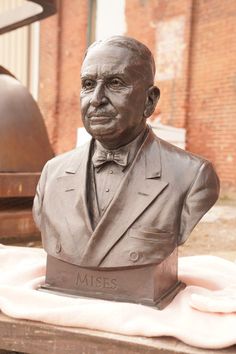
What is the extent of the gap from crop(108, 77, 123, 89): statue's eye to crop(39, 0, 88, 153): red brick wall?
728 cm

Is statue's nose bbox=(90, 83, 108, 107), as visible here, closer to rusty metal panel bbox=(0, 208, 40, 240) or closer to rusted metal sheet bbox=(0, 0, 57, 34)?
rusty metal panel bbox=(0, 208, 40, 240)

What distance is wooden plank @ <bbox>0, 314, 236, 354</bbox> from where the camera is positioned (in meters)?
1.45

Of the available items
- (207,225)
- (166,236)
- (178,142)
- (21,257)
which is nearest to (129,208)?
(166,236)

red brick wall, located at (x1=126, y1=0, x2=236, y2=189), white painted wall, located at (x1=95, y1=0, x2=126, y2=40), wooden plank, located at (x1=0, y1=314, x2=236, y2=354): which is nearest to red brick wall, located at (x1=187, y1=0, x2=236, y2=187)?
red brick wall, located at (x1=126, y1=0, x2=236, y2=189)

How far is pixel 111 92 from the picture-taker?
5.49ft

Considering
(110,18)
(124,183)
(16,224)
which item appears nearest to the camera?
(124,183)

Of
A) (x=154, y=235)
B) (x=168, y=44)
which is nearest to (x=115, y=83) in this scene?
(x=154, y=235)

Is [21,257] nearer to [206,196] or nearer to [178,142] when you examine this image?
[206,196]

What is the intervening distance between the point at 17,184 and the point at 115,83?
1914 mm

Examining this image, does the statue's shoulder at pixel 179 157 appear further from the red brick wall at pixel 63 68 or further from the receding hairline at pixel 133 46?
the red brick wall at pixel 63 68

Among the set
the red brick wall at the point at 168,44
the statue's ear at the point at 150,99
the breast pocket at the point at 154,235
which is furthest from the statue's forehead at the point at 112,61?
the red brick wall at the point at 168,44

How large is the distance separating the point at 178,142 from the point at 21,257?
5.15 m

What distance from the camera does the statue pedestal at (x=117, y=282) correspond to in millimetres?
1691

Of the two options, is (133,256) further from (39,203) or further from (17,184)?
(17,184)
